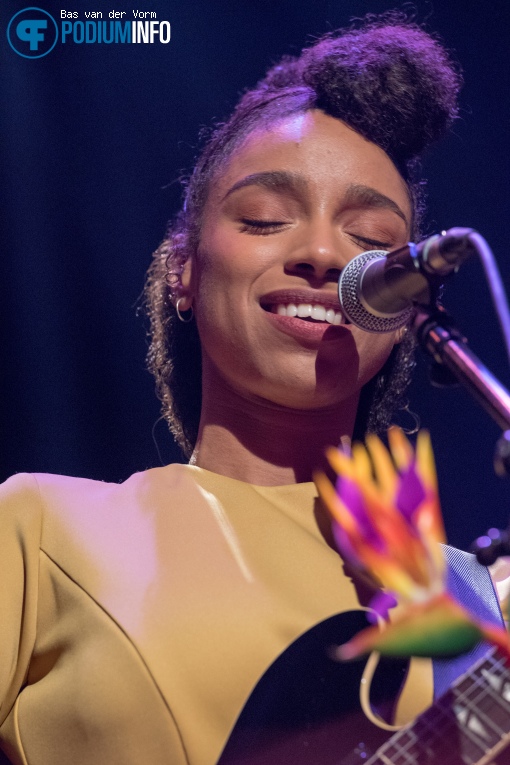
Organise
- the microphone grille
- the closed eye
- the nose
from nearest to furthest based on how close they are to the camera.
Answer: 1. the microphone grille
2. the nose
3. the closed eye

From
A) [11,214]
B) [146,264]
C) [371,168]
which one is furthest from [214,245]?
[11,214]

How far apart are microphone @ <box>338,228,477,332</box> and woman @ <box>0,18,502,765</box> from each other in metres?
0.29

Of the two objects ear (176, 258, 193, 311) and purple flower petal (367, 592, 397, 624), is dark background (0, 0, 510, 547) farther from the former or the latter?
purple flower petal (367, 592, 397, 624)

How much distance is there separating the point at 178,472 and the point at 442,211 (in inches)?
42.0

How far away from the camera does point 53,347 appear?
222cm

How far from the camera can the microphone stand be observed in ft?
3.28

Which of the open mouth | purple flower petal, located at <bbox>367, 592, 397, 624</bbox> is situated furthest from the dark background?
purple flower petal, located at <bbox>367, 592, 397, 624</bbox>

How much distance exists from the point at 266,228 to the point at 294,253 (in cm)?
11

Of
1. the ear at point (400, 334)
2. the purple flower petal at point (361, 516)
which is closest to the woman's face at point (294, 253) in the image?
the ear at point (400, 334)

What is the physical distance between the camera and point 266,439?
5.73 feet

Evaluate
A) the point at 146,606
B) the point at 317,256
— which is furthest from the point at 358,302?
the point at 146,606

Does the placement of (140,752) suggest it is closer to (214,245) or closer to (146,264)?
(214,245)

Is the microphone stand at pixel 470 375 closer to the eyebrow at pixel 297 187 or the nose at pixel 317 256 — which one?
the nose at pixel 317 256

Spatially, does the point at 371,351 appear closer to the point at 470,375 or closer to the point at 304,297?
the point at 304,297
